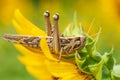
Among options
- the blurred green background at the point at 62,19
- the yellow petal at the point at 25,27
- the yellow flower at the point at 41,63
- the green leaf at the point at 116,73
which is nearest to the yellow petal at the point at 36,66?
the yellow flower at the point at 41,63

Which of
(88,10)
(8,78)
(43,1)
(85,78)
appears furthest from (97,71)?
(43,1)

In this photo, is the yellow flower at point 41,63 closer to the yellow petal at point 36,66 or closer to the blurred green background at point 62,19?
the yellow petal at point 36,66

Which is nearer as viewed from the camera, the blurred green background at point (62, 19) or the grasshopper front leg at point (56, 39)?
the grasshopper front leg at point (56, 39)

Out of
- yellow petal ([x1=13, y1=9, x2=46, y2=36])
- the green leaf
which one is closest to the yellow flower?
yellow petal ([x1=13, y1=9, x2=46, y2=36])

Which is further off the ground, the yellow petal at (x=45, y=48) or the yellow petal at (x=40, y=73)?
the yellow petal at (x=45, y=48)

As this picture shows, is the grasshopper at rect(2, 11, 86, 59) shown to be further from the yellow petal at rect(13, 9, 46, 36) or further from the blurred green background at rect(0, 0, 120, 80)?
the blurred green background at rect(0, 0, 120, 80)

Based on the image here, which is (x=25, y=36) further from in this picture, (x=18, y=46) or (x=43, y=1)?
(x=43, y=1)

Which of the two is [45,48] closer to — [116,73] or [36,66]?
[36,66]

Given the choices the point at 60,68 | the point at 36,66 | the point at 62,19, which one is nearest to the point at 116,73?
the point at 60,68
